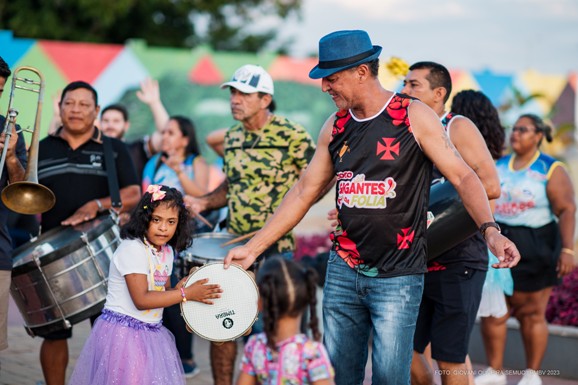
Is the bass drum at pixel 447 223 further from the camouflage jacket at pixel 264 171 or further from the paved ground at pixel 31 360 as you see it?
the paved ground at pixel 31 360

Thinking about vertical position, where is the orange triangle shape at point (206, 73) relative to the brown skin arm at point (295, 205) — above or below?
above

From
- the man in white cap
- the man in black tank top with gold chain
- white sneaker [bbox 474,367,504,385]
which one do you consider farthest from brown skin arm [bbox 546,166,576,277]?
the man in white cap

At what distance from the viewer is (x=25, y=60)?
14.8 m

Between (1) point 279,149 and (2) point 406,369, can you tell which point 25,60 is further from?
(2) point 406,369

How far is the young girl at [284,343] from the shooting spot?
364cm

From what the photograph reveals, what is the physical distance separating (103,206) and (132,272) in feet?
4.10

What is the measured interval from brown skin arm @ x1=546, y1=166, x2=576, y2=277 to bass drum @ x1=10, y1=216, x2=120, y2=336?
3545 millimetres

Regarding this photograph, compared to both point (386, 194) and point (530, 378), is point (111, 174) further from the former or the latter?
point (530, 378)

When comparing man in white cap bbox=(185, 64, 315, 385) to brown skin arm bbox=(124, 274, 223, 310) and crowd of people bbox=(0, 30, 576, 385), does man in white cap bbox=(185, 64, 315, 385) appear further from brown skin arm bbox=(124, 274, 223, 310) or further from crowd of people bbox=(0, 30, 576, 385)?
brown skin arm bbox=(124, 274, 223, 310)

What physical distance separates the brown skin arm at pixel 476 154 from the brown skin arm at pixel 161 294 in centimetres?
155

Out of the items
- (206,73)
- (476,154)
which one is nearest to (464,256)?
(476,154)

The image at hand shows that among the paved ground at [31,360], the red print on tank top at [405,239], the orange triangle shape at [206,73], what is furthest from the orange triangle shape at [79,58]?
the red print on tank top at [405,239]

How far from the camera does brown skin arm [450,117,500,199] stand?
4.83m

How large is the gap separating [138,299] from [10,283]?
3.55 feet
